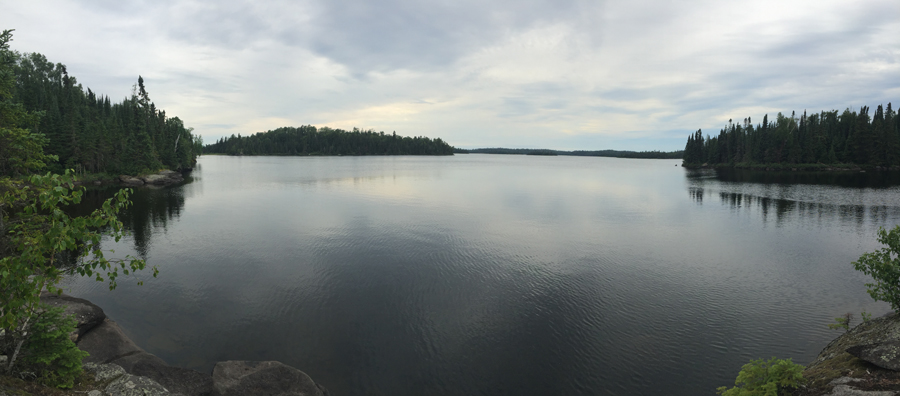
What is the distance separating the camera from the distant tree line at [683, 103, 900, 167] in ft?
379

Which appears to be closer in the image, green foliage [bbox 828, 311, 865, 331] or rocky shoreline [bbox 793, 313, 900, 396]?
rocky shoreline [bbox 793, 313, 900, 396]

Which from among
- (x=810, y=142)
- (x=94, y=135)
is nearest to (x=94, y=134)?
(x=94, y=135)

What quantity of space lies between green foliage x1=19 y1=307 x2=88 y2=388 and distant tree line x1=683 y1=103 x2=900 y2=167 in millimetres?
169742

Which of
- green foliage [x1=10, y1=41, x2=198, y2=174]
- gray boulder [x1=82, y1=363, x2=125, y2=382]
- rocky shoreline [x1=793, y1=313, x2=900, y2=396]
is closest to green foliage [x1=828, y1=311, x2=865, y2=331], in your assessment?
rocky shoreline [x1=793, y1=313, x2=900, y2=396]

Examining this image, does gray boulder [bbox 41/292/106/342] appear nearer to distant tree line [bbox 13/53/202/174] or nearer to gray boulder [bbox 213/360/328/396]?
gray boulder [bbox 213/360/328/396]

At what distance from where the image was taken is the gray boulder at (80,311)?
13.8 meters

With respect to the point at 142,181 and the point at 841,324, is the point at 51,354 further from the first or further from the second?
the point at 142,181

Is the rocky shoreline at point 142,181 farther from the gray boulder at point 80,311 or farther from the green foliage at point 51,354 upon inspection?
the green foliage at point 51,354

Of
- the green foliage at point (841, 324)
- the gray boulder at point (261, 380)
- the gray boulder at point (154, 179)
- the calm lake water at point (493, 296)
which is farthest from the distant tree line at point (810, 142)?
the gray boulder at point (154, 179)

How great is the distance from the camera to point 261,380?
11.6m

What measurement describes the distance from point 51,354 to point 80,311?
878 centimetres

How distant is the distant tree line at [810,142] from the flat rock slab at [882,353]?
15596cm

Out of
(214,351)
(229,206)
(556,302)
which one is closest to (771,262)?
(556,302)

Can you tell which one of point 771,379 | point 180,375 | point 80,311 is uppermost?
point 771,379
